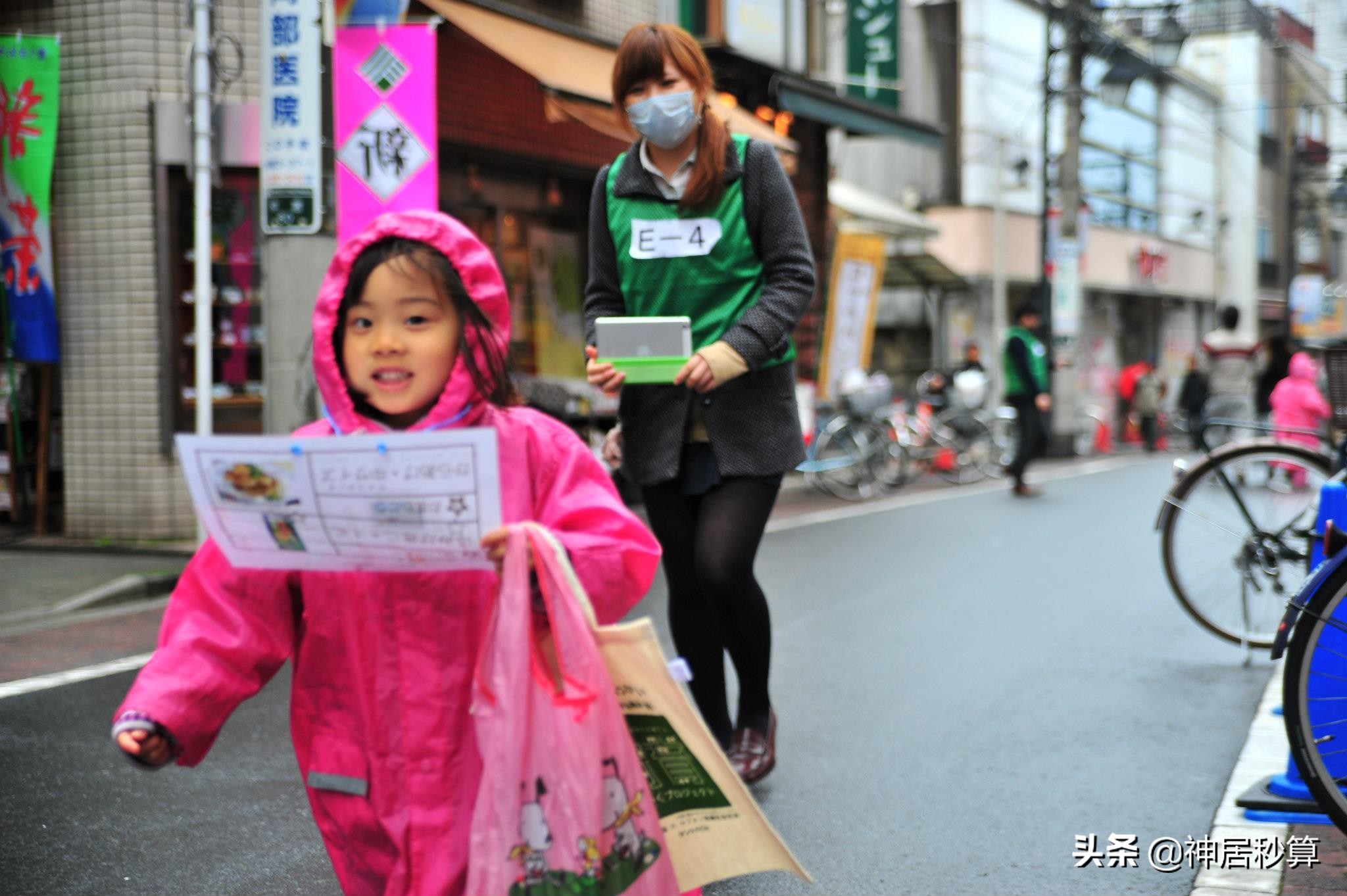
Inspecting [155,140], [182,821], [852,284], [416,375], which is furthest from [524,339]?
[416,375]

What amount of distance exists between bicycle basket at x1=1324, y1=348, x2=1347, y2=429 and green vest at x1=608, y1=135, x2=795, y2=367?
2.02 meters

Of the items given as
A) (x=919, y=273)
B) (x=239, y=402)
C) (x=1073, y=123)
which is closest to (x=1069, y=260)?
(x=1073, y=123)

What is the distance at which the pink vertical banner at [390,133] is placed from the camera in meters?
8.30

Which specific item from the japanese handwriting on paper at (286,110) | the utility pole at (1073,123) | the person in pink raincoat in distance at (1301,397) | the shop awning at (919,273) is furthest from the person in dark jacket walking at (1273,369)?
the shop awning at (919,273)

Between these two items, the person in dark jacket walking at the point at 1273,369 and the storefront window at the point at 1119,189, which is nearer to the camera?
the person in dark jacket walking at the point at 1273,369

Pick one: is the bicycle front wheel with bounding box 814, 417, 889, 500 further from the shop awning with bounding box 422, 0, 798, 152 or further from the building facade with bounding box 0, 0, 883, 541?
the building facade with bounding box 0, 0, 883, 541

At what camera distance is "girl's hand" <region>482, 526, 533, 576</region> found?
187 cm

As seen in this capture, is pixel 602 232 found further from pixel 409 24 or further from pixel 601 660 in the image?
pixel 409 24

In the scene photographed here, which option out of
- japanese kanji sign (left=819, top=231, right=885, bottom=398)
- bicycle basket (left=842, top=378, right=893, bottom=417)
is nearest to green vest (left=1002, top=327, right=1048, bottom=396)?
bicycle basket (left=842, top=378, right=893, bottom=417)

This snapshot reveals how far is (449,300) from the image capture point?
7.03ft

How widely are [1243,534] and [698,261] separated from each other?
9.34ft

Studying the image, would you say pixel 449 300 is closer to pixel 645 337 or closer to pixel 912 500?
pixel 645 337

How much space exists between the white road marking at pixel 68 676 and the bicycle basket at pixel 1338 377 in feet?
13.5

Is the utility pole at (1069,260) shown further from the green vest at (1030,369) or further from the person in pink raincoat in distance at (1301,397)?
the person in pink raincoat in distance at (1301,397)
